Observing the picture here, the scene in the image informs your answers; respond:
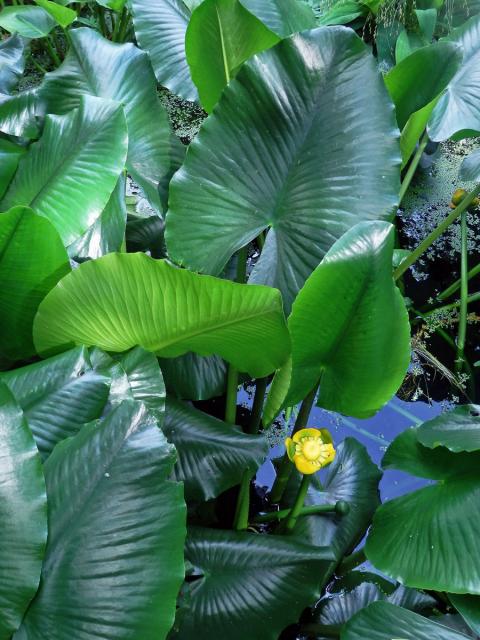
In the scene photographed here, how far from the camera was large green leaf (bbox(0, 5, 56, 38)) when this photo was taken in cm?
168

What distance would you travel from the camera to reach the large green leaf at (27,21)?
5.51ft

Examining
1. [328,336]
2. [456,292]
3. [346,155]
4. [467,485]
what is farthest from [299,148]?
[456,292]

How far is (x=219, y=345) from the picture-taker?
2.93ft

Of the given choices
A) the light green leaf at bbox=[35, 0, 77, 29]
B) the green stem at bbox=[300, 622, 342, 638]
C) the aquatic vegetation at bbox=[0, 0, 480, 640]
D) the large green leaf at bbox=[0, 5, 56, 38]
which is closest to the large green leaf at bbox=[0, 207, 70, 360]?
the aquatic vegetation at bbox=[0, 0, 480, 640]

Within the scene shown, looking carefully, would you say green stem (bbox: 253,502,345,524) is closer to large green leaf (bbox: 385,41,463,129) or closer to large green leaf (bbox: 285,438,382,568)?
large green leaf (bbox: 285,438,382,568)

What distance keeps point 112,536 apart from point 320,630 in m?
0.54

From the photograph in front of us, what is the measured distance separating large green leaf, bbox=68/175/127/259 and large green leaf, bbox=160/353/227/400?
231 mm

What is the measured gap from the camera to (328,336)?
91 cm

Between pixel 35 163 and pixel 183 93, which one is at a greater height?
pixel 183 93

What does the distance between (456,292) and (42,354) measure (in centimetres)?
121

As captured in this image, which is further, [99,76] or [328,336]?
[99,76]

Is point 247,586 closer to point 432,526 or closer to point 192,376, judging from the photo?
point 432,526

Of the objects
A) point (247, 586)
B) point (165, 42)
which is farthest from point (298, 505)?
point (165, 42)

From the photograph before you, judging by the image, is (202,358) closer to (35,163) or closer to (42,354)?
(42,354)
